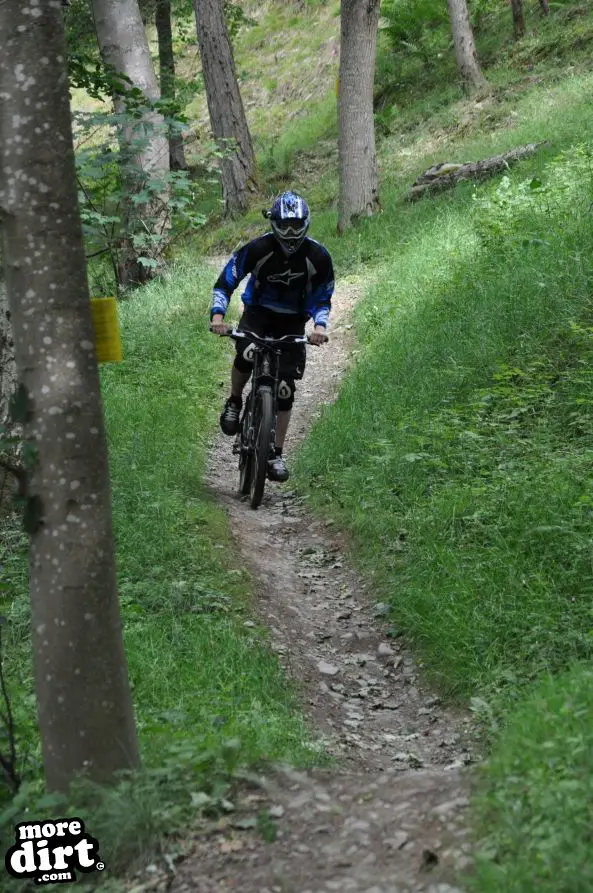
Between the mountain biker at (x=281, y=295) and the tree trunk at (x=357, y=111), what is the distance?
8911mm

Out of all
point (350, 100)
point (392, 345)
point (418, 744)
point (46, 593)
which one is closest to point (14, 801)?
point (46, 593)

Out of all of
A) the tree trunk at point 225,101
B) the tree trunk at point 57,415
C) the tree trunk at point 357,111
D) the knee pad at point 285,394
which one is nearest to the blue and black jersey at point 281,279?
the knee pad at point 285,394

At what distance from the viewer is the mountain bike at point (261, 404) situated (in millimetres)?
7742

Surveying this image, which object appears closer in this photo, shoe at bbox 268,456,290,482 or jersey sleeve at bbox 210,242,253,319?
jersey sleeve at bbox 210,242,253,319

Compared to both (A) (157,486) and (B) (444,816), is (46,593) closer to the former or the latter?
(B) (444,816)

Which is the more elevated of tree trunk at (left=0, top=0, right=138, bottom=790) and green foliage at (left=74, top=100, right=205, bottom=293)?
green foliage at (left=74, top=100, right=205, bottom=293)

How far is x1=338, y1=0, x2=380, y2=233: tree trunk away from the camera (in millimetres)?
15602

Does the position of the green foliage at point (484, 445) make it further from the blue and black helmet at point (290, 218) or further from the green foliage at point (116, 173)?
the green foliage at point (116, 173)

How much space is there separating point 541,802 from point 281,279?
17.7 ft

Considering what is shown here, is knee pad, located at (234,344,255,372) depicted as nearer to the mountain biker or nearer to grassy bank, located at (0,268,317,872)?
the mountain biker

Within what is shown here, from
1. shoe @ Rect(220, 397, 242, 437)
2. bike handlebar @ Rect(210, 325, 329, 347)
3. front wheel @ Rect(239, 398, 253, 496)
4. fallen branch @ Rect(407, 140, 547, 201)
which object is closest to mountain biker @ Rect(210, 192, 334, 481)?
bike handlebar @ Rect(210, 325, 329, 347)

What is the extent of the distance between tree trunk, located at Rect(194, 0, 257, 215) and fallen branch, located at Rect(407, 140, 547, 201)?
4452mm

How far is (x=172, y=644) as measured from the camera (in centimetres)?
529

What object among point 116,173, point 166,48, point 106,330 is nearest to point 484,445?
point 116,173
